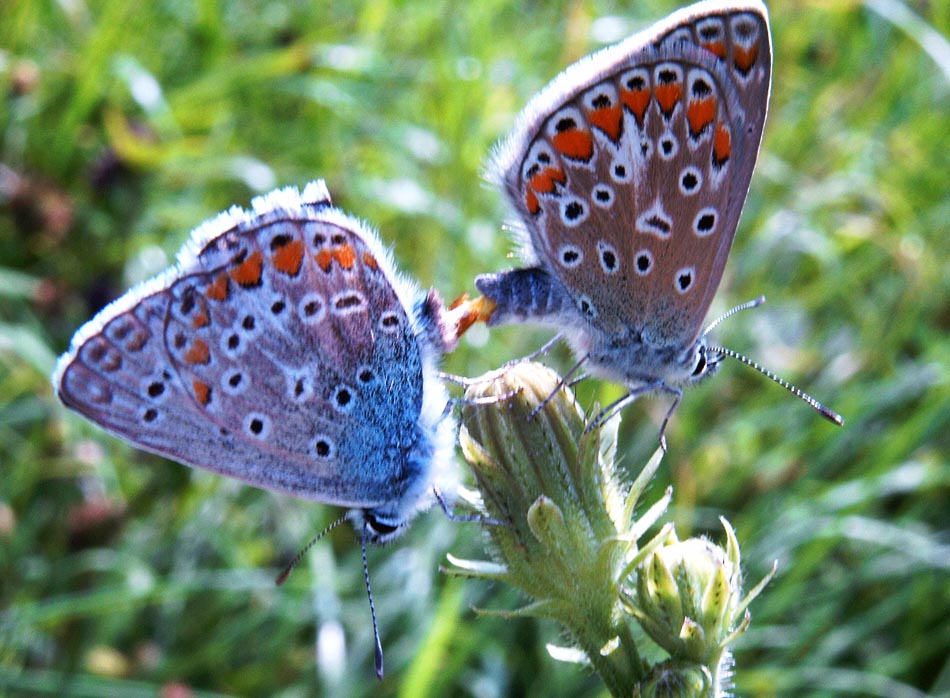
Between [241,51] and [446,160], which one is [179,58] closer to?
[241,51]

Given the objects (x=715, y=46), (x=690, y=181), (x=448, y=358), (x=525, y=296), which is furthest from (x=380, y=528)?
(x=448, y=358)

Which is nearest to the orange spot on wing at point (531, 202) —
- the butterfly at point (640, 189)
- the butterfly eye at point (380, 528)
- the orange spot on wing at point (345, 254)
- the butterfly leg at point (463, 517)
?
the butterfly at point (640, 189)

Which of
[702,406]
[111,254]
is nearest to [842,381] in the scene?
[702,406]

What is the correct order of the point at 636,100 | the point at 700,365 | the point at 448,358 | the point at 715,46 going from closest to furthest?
the point at 715,46, the point at 636,100, the point at 700,365, the point at 448,358

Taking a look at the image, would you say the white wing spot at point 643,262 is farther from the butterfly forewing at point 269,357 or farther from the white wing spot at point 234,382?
the white wing spot at point 234,382

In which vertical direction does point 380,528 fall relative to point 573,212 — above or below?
below

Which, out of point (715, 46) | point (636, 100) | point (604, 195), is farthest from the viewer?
point (604, 195)

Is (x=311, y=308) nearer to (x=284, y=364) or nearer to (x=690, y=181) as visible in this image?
(x=284, y=364)
